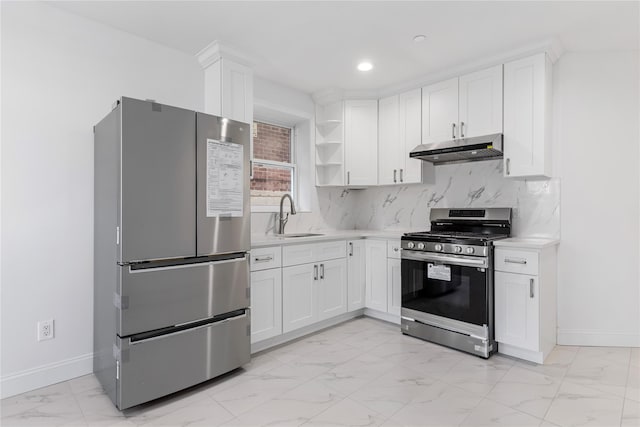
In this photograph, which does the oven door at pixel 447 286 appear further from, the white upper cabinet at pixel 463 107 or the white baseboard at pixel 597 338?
the white upper cabinet at pixel 463 107

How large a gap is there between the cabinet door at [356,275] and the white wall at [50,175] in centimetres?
226

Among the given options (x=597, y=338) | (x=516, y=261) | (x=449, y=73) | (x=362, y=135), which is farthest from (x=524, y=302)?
(x=362, y=135)

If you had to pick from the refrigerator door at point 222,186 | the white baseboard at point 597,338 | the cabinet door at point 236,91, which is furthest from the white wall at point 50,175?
the white baseboard at point 597,338

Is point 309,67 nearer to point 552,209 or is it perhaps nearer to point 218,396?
point 552,209

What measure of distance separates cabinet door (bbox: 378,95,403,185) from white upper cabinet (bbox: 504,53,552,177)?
1.11 meters

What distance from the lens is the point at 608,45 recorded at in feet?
9.50

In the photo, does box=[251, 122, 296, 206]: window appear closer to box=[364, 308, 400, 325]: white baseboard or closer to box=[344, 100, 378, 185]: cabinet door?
box=[344, 100, 378, 185]: cabinet door

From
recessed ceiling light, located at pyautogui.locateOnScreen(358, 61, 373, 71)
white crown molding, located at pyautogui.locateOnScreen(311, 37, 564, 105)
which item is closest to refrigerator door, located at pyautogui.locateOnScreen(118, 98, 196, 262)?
recessed ceiling light, located at pyautogui.locateOnScreen(358, 61, 373, 71)

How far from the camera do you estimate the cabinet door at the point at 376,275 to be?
142 inches

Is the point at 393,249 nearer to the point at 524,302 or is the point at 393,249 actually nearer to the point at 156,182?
the point at 524,302

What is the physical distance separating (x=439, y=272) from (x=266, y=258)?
1.49 metres

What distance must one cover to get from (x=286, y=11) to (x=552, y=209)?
2750mm

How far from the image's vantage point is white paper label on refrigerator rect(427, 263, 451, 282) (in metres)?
2.99

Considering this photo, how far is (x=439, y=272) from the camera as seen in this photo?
119 inches
